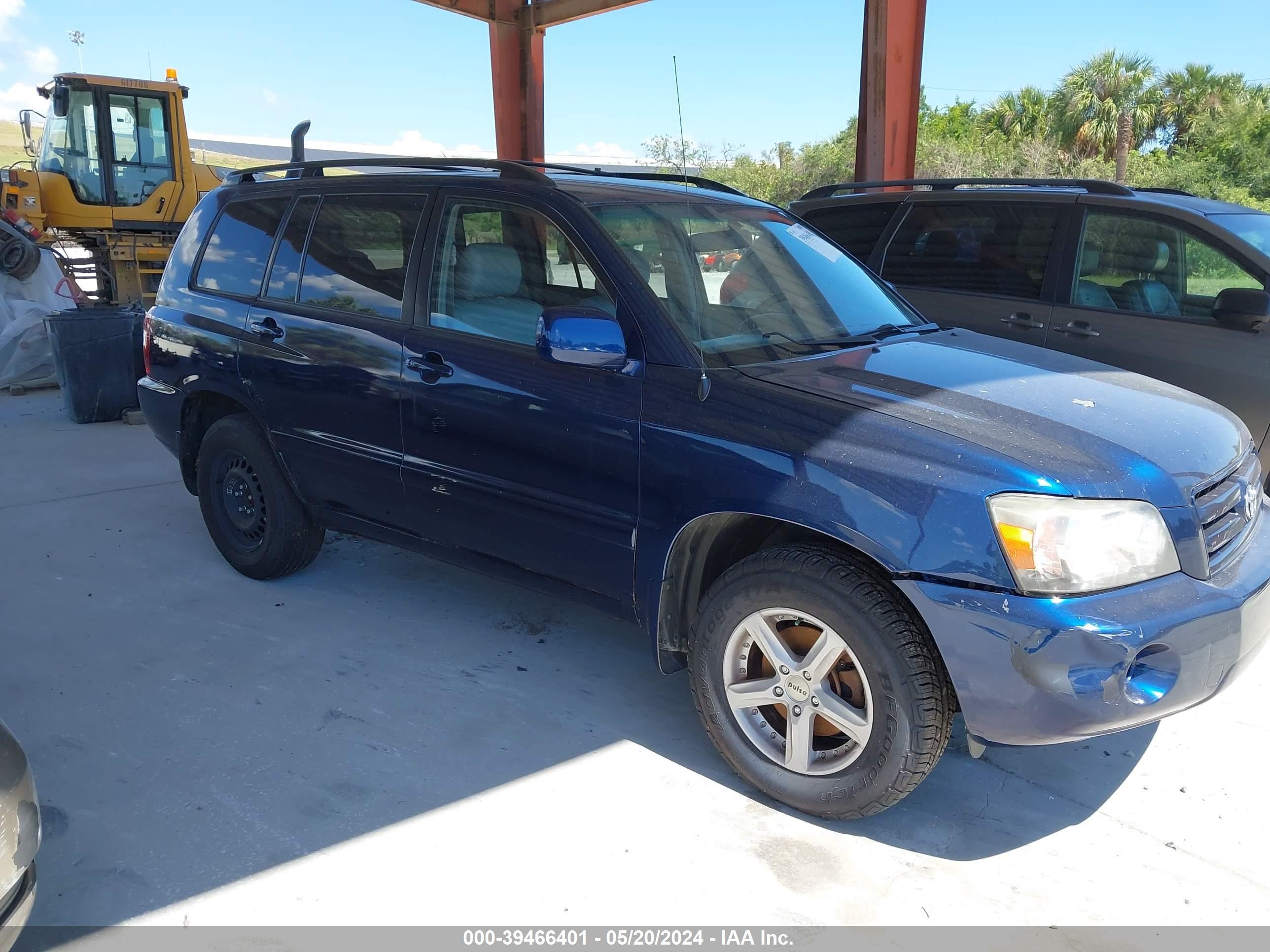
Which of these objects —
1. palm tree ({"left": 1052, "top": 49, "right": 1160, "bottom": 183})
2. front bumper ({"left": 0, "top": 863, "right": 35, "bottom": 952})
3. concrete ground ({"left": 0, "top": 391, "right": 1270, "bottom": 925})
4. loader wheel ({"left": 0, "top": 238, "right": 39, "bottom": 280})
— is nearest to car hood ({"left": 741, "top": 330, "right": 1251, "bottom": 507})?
concrete ground ({"left": 0, "top": 391, "right": 1270, "bottom": 925})

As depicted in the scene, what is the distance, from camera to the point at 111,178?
13.9 meters

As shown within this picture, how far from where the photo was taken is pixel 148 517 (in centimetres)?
571

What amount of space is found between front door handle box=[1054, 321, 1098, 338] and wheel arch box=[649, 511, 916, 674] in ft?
9.81

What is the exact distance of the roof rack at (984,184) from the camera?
211 inches

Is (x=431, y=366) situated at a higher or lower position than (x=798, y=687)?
higher

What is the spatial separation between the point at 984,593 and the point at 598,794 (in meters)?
1.33

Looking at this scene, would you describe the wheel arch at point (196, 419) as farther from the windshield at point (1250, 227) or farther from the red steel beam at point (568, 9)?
the red steel beam at point (568, 9)

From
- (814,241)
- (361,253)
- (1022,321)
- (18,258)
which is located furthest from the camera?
(18,258)

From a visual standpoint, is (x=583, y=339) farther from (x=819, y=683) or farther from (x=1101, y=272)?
(x=1101, y=272)

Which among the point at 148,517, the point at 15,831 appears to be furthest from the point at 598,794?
the point at 148,517

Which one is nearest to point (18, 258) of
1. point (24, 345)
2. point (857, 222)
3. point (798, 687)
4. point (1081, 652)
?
point (24, 345)

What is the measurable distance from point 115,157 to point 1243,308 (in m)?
14.2

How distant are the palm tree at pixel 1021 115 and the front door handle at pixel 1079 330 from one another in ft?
137
